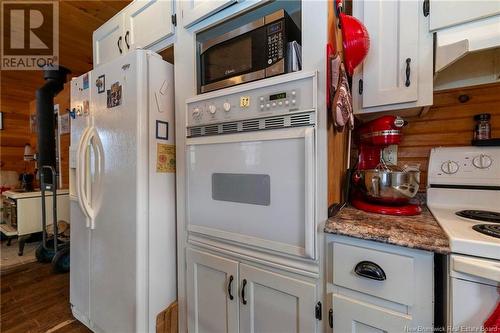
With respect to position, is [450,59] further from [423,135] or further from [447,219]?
[447,219]

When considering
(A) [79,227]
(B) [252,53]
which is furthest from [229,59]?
(A) [79,227]

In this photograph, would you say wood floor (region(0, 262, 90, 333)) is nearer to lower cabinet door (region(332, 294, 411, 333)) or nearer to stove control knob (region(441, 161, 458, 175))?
lower cabinet door (region(332, 294, 411, 333))

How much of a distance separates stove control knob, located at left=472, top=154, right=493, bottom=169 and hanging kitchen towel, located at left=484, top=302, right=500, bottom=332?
78 cm

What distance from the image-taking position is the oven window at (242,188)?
1.01 meters

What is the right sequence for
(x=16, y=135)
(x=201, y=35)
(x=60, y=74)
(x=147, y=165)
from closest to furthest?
1. (x=147, y=165)
2. (x=201, y=35)
3. (x=60, y=74)
4. (x=16, y=135)

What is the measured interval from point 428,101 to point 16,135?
551 cm

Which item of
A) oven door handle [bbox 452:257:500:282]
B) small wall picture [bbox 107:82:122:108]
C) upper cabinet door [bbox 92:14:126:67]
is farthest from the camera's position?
upper cabinet door [bbox 92:14:126:67]

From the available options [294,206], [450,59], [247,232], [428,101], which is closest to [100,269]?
[247,232]

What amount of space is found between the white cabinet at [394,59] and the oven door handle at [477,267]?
69 cm

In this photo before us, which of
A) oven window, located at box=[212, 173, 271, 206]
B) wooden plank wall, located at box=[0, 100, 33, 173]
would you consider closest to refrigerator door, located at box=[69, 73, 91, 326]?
oven window, located at box=[212, 173, 271, 206]

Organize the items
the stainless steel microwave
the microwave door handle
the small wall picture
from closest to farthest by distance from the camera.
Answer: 1. the microwave door handle
2. the stainless steel microwave
3. the small wall picture

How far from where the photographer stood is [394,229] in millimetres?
810

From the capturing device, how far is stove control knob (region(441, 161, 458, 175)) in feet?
3.96

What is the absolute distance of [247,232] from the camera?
1.07 m
